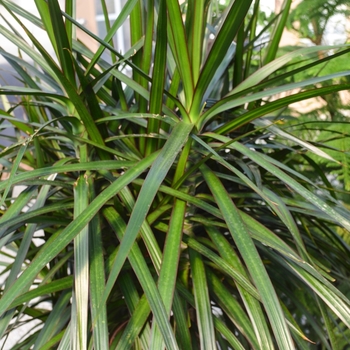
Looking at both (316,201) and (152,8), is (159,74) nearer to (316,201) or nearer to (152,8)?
(152,8)

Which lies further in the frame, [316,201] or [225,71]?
[225,71]

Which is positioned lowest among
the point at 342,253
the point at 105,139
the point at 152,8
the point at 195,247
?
the point at 342,253

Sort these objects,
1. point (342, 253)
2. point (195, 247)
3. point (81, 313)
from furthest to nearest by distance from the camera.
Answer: point (342, 253) → point (195, 247) → point (81, 313)

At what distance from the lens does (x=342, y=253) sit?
76cm

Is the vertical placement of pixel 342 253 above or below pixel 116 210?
below

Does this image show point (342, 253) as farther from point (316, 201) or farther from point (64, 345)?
point (64, 345)

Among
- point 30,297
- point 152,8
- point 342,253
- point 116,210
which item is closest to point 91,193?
point 116,210

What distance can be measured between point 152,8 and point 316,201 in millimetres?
319

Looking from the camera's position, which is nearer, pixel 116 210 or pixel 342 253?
pixel 116 210

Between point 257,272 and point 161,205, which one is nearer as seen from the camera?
point 257,272

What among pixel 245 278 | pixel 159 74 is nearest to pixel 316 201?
pixel 245 278

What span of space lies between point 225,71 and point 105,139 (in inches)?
10.6

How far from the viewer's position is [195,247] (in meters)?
0.59

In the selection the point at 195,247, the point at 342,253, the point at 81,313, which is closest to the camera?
the point at 81,313
